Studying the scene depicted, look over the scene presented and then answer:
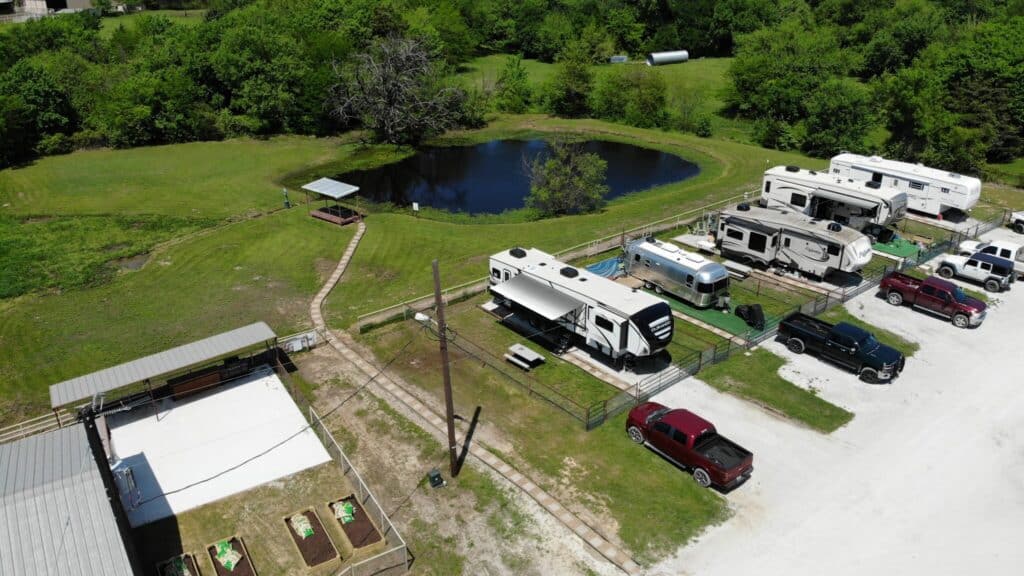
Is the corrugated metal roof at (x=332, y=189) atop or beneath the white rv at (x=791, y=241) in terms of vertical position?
atop

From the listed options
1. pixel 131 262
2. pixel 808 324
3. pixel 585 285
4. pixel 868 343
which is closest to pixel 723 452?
pixel 585 285

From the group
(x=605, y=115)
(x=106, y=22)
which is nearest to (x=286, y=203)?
(x=605, y=115)

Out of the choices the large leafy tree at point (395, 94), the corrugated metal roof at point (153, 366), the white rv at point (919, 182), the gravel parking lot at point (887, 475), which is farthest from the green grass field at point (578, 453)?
the large leafy tree at point (395, 94)

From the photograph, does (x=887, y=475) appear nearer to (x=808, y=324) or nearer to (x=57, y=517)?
(x=808, y=324)

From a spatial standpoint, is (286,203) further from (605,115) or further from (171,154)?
(605,115)

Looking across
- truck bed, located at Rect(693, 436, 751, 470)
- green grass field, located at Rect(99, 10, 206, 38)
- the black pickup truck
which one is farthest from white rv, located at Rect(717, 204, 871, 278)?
green grass field, located at Rect(99, 10, 206, 38)

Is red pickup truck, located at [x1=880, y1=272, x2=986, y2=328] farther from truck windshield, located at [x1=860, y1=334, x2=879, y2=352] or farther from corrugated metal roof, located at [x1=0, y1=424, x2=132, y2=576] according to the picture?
corrugated metal roof, located at [x1=0, y1=424, x2=132, y2=576]

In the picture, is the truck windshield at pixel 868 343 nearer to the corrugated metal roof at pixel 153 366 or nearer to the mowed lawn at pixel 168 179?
the corrugated metal roof at pixel 153 366
